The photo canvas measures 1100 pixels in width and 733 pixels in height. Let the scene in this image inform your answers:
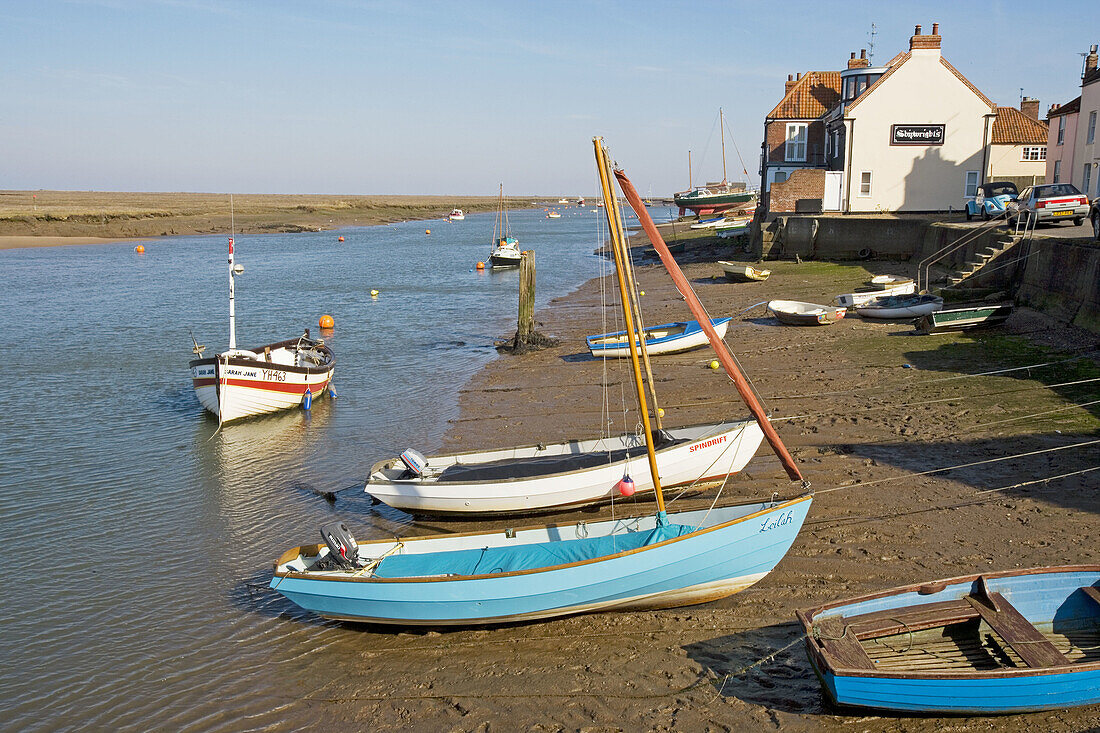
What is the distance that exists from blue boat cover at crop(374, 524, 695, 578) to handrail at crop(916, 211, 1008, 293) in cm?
1919

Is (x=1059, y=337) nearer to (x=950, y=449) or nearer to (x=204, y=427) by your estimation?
(x=950, y=449)

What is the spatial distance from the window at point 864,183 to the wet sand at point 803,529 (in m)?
20.2

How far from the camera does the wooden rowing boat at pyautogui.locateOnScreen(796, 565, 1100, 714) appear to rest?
285 inches

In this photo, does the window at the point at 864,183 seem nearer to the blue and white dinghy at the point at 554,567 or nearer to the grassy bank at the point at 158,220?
the blue and white dinghy at the point at 554,567

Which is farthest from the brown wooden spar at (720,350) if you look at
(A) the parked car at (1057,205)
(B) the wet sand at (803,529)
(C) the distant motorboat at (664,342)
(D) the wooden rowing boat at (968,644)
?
(A) the parked car at (1057,205)

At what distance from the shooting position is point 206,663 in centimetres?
973

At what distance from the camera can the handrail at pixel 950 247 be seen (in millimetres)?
26456

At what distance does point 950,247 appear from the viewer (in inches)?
1122

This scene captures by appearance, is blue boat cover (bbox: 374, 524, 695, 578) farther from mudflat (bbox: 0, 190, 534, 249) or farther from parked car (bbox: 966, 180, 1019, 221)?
mudflat (bbox: 0, 190, 534, 249)

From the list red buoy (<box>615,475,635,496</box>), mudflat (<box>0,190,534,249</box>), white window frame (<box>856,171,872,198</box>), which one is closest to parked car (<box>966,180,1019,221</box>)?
white window frame (<box>856,171,872,198</box>)

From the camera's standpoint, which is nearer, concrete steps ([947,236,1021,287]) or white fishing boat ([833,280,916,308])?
concrete steps ([947,236,1021,287])

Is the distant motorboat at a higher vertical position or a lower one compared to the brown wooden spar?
lower

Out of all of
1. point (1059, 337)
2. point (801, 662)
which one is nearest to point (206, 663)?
point (801, 662)

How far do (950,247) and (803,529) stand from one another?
20.7 m
